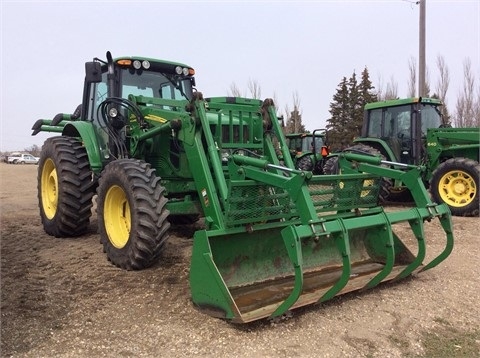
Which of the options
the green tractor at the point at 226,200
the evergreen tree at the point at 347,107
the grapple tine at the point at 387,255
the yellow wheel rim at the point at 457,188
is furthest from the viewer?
the evergreen tree at the point at 347,107

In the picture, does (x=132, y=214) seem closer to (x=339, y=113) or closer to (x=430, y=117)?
(x=430, y=117)

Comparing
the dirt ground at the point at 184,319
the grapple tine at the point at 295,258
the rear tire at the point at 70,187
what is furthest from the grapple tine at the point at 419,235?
the rear tire at the point at 70,187

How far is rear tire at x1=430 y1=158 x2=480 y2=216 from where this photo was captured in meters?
8.83

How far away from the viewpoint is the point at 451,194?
9258 millimetres

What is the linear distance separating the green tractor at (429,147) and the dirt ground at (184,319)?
14.1 feet

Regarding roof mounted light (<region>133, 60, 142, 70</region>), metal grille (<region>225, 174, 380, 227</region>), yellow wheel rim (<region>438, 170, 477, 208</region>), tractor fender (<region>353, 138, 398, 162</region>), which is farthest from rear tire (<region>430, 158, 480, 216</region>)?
roof mounted light (<region>133, 60, 142, 70</region>)

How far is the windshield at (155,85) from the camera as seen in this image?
19.8 ft

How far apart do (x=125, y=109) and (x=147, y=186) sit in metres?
1.61

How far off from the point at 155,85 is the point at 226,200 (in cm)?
276

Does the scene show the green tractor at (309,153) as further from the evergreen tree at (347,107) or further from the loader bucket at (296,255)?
the evergreen tree at (347,107)

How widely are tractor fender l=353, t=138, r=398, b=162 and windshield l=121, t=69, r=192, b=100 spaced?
5.63 metres

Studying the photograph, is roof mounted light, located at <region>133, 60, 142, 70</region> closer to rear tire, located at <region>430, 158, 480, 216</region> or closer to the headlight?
the headlight

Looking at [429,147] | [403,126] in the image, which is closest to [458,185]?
[429,147]

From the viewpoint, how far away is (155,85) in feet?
20.6
